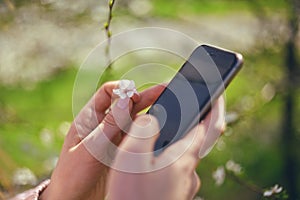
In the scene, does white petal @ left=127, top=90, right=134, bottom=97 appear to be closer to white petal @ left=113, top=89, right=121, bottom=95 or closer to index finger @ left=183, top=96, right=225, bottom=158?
white petal @ left=113, top=89, right=121, bottom=95

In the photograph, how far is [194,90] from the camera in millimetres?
945

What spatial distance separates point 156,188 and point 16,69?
8.49 ft

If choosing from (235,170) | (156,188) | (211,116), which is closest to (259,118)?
(235,170)

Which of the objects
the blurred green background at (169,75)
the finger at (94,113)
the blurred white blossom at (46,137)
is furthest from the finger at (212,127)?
the blurred white blossom at (46,137)

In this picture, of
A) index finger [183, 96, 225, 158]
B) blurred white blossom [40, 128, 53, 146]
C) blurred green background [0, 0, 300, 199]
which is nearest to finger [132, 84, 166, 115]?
index finger [183, 96, 225, 158]

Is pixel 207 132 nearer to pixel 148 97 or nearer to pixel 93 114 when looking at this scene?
pixel 148 97

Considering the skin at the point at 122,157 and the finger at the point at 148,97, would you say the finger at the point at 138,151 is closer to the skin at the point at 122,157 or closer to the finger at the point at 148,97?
the skin at the point at 122,157

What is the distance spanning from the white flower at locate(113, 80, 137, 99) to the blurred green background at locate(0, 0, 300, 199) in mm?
747

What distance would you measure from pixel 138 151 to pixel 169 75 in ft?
4.70

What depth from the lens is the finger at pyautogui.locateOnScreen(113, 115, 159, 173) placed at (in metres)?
0.72

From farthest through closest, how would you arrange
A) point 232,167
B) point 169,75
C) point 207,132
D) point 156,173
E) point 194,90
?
point 169,75 < point 232,167 < point 194,90 < point 207,132 < point 156,173

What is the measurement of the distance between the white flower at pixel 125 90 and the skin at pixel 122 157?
1cm

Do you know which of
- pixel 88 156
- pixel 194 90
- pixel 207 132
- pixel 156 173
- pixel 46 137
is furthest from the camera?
pixel 46 137

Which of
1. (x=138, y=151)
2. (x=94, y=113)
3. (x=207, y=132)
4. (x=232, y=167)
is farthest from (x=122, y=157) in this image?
(x=232, y=167)
